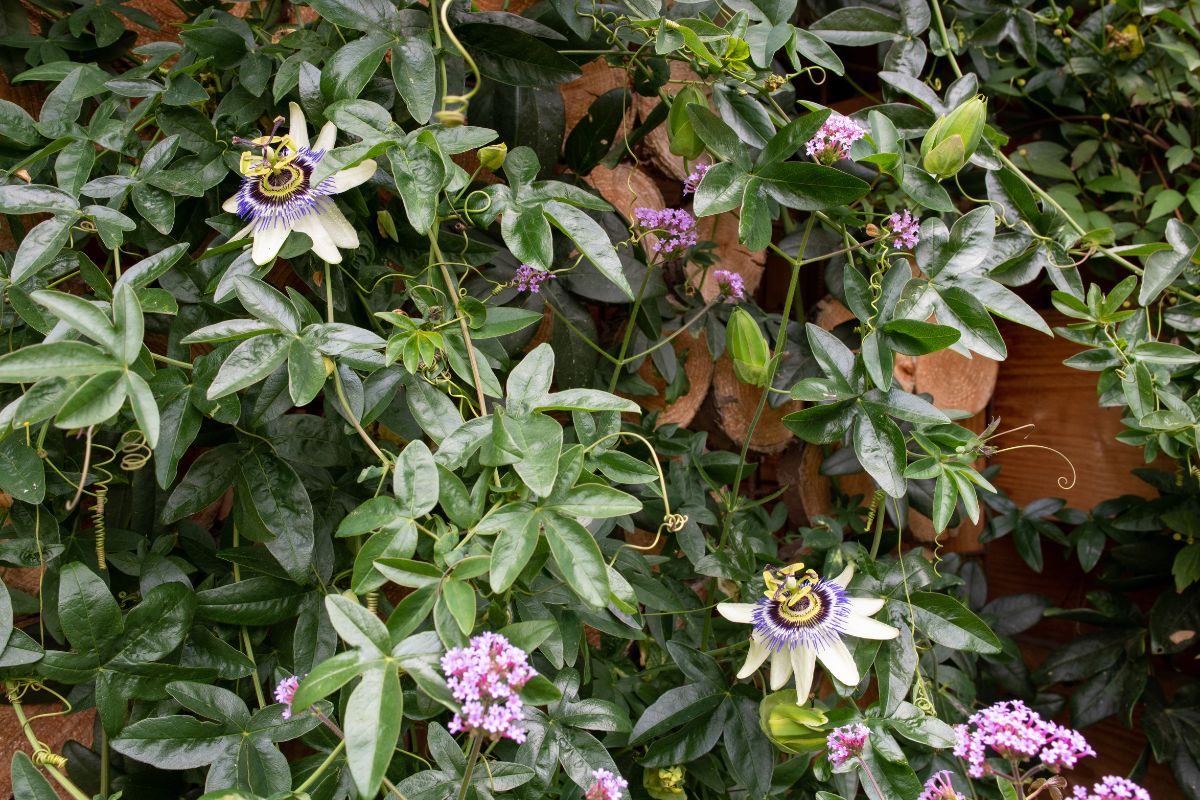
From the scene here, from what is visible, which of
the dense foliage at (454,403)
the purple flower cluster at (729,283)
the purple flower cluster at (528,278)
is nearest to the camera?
the dense foliage at (454,403)

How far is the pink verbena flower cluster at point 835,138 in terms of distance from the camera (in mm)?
852

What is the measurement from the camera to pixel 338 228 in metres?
0.80

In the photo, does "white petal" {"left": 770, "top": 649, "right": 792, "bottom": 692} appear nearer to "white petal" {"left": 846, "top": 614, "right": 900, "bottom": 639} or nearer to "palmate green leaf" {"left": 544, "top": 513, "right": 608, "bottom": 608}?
"white petal" {"left": 846, "top": 614, "right": 900, "bottom": 639}

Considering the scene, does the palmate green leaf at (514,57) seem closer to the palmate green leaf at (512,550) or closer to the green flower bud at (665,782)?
the palmate green leaf at (512,550)

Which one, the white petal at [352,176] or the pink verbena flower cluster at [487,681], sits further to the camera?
the white petal at [352,176]

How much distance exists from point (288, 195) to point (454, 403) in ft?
0.81

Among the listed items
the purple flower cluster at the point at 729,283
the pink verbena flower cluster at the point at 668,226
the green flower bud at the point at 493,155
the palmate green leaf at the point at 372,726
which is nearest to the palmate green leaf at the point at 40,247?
the green flower bud at the point at 493,155

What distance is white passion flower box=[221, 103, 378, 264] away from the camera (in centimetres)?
77

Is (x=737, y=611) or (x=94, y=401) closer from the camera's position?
(x=94, y=401)

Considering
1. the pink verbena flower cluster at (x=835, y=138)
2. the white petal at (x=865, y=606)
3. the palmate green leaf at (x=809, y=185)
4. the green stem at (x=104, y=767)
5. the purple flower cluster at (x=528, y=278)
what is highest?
the pink verbena flower cluster at (x=835, y=138)

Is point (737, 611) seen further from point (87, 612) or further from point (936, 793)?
point (87, 612)

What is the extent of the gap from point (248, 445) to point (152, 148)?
0.29 meters

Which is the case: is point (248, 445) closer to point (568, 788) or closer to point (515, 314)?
point (515, 314)

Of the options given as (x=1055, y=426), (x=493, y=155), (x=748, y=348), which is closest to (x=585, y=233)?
(x=493, y=155)
